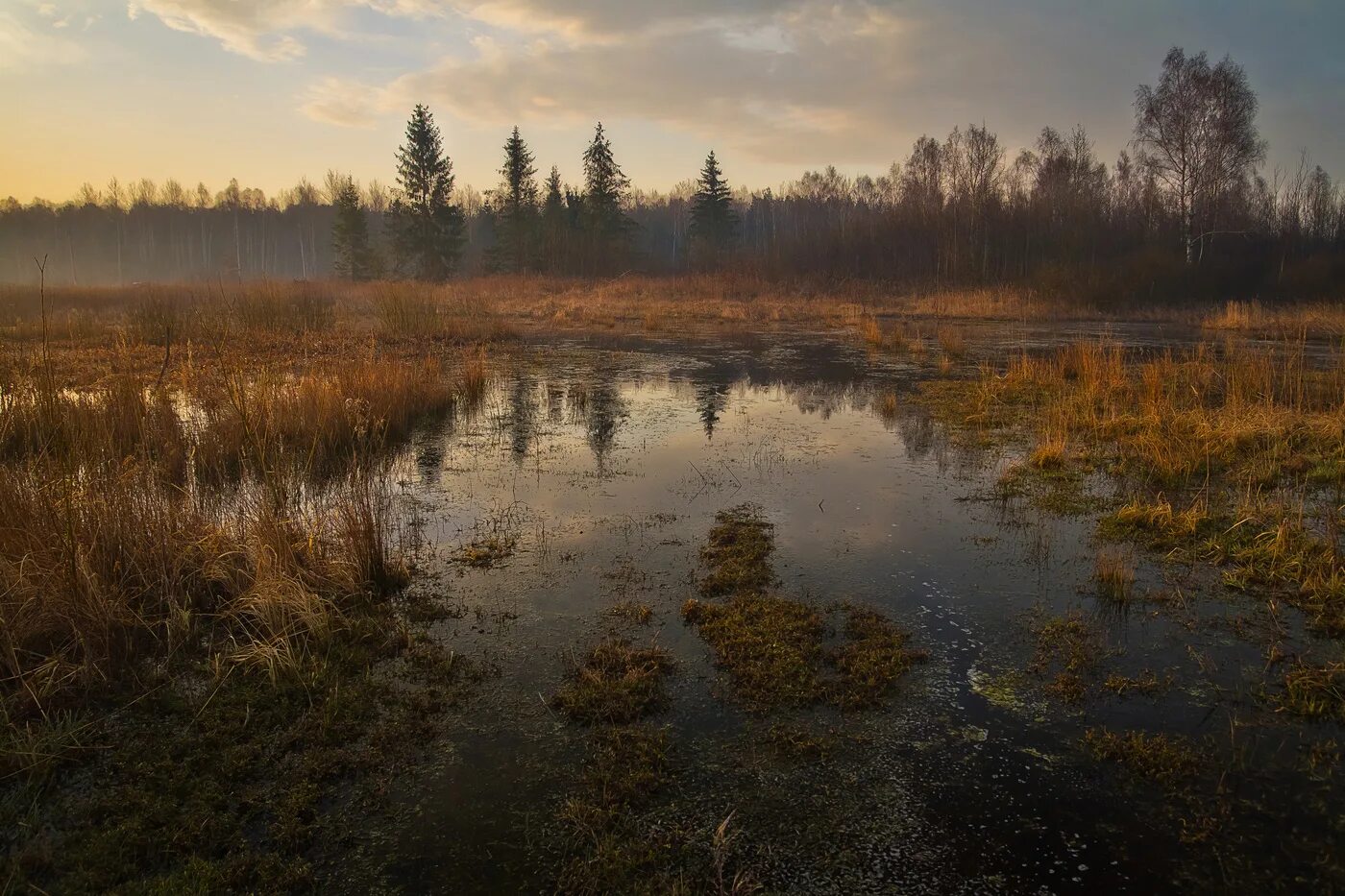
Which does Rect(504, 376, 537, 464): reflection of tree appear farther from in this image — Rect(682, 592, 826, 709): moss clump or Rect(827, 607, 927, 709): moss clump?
Rect(827, 607, 927, 709): moss clump

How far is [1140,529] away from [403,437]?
25.5 ft

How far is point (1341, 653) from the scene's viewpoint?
13.1 ft

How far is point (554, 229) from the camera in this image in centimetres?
4356

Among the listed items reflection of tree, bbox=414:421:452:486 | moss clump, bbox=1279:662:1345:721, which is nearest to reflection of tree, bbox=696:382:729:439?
reflection of tree, bbox=414:421:452:486

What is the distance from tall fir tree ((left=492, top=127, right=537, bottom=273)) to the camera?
4394cm

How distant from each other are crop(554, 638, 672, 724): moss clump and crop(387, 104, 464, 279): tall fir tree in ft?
142

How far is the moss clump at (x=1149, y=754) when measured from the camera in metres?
3.04

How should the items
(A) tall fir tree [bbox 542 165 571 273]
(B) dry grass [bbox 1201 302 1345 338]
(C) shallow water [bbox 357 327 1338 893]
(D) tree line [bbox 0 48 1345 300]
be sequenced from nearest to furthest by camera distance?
(C) shallow water [bbox 357 327 1338 893]
(B) dry grass [bbox 1201 302 1345 338]
(D) tree line [bbox 0 48 1345 300]
(A) tall fir tree [bbox 542 165 571 273]

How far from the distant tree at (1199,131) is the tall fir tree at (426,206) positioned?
36061 mm

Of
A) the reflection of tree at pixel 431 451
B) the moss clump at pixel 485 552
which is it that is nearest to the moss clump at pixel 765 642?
the moss clump at pixel 485 552

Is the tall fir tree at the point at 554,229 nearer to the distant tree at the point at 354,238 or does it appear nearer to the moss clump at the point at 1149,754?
the distant tree at the point at 354,238

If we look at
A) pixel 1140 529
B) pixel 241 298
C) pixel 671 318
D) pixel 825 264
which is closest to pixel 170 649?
pixel 1140 529

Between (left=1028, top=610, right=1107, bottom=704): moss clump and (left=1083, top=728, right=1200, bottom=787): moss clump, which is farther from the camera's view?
(left=1028, top=610, right=1107, bottom=704): moss clump

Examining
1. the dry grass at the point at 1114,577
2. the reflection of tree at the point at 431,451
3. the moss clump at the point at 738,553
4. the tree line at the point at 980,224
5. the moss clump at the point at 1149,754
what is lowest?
the moss clump at the point at 1149,754
